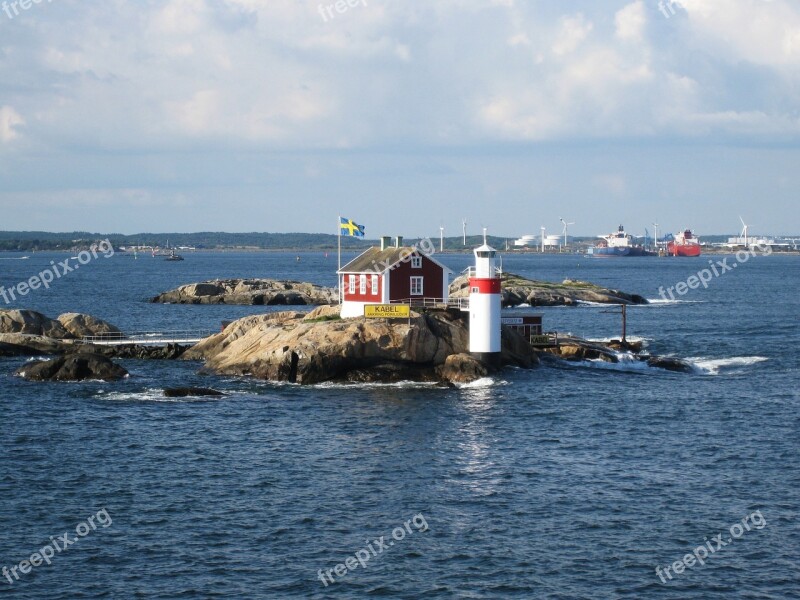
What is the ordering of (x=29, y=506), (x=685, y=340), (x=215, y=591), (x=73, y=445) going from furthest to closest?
(x=685, y=340) < (x=73, y=445) < (x=29, y=506) < (x=215, y=591)

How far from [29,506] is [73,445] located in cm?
919

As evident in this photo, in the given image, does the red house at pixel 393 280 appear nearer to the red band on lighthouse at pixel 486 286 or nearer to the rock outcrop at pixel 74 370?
the red band on lighthouse at pixel 486 286

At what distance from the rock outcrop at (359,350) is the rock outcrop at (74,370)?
6.86 m

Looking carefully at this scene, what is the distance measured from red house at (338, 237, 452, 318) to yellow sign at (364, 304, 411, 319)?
2.89 meters

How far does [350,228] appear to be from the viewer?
75.5m

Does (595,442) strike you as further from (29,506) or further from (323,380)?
(29,506)

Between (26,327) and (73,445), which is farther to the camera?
(26,327)

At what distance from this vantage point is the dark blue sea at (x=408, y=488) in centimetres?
3072

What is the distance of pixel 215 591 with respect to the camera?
96.5ft

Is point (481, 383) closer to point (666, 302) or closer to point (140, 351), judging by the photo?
point (140, 351)

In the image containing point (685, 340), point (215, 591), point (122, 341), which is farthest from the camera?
point (685, 340)

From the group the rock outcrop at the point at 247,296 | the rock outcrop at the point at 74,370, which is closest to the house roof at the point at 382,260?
the rock outcrop at the point at 74,370

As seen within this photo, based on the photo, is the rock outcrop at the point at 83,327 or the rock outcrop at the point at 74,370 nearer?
the rock outcrop at the point at 74,370

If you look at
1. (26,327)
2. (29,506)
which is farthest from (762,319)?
(29,506)
